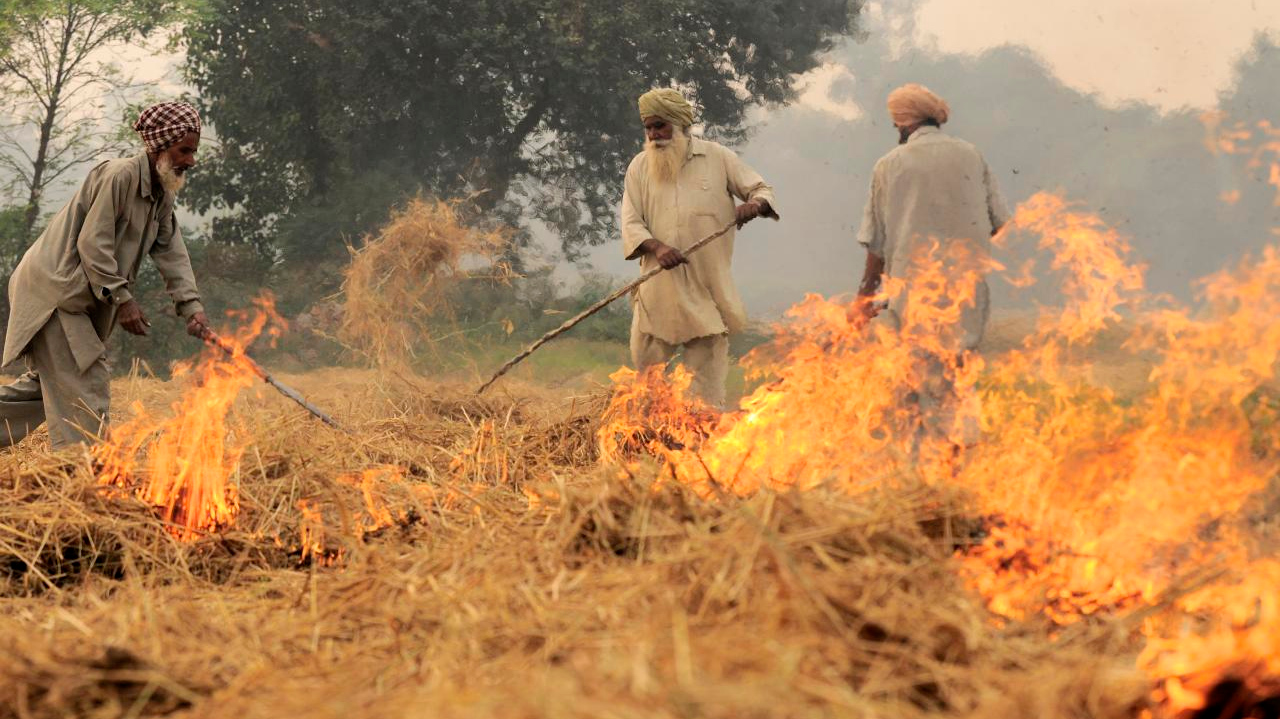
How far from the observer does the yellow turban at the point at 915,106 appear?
6.18m

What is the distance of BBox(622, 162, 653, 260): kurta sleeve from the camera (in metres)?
7.02

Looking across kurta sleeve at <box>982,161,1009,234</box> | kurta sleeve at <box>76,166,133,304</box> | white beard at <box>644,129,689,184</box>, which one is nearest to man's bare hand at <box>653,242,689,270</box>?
white beard at <box>644,129,689,184</box>

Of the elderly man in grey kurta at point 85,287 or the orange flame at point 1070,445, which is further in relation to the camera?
the elderly man in grey kurta at point 85,287

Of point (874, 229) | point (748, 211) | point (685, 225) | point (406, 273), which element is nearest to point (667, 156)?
point (685, 225)

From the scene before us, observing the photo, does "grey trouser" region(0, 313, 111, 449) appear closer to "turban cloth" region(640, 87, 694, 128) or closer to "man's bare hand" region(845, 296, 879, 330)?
"turban cloth" region(640, 87, 694, 128)

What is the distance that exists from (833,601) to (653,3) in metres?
15.9

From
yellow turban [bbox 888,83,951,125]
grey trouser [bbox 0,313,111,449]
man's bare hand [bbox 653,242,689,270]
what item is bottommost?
grey trouser [bbox 0,313,111,449]

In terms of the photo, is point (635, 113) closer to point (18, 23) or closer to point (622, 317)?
point (622, 317)

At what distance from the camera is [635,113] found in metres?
18.4

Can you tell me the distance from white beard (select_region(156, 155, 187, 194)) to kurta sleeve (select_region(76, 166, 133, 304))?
0.46ft

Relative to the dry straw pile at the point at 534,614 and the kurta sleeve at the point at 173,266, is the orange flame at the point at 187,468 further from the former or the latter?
the kurta sleeve at the point at 173,266

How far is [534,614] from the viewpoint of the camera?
2.83 metres

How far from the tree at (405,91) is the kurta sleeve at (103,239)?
38.8 feet

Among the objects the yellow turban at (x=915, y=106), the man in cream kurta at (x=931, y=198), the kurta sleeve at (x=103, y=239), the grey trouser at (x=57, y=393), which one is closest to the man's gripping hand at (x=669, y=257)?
the man in cream kurta at (x=931, y=198)
